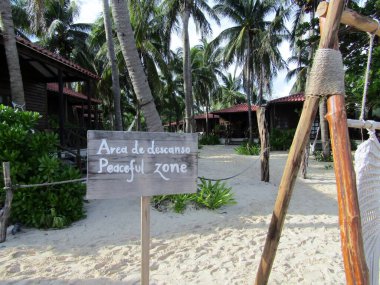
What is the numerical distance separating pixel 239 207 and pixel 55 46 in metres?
19.1

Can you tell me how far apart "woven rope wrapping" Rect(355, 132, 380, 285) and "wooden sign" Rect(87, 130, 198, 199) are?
1192 millimetres

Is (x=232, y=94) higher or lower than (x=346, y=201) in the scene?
higher

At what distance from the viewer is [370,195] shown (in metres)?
2.09

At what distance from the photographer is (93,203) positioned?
249 inches

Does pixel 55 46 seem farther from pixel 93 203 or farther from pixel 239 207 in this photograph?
pixel 239 207

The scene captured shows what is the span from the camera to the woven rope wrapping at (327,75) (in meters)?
1.91

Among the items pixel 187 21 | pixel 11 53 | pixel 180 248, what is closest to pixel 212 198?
pixel 180 248

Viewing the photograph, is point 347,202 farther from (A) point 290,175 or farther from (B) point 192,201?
(B) point 192,201

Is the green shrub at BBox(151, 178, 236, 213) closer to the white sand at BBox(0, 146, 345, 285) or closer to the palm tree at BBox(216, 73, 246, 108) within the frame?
the white sand at BBox(0, 146, 345, 285)

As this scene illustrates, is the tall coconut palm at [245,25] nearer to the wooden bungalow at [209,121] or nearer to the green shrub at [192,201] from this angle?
the wooden bungalow at [209,121]

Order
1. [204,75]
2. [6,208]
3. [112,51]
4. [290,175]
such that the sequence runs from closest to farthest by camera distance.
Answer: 1. [290,175]
2. [6,208]
3. [112,51]
4. [204,75]

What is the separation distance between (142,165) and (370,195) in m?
1.64

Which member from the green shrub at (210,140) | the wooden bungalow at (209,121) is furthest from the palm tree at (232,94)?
the green shrub at (210,140)

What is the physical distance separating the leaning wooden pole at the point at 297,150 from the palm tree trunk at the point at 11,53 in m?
6.42
